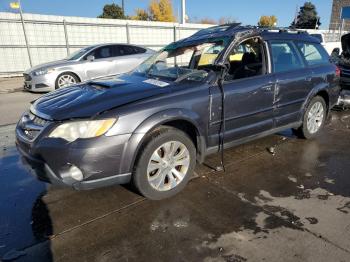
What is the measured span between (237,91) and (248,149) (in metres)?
1.31

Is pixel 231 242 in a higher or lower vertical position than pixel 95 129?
lower

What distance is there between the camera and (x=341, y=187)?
3.81 meters

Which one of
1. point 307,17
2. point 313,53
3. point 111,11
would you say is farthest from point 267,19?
point 313,53

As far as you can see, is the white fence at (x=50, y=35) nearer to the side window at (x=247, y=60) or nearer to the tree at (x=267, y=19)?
the side window at (x=247, y=60)

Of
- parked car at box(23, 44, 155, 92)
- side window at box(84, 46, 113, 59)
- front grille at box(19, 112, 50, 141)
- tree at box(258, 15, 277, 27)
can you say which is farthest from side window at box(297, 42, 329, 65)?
tree at box(258, 15, 277, 27)

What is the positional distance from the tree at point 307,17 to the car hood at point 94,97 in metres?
69.8

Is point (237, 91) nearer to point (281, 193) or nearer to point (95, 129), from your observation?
point (281, 193)

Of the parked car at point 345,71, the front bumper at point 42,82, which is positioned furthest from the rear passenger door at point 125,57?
the parked car at point 345,71

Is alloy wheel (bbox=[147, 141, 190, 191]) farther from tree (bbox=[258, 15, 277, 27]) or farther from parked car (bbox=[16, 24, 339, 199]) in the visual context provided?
tree (bbox=[258, 15, 277, 27])

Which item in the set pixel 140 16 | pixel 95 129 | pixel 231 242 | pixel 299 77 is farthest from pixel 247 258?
pixel 140 16

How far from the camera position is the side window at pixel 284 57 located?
458cm

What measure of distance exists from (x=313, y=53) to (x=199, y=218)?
3.58m

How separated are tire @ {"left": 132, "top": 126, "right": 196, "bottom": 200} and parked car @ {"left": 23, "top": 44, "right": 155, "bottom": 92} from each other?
7130 millimetres

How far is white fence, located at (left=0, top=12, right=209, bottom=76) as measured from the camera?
Result: 14.8 m
